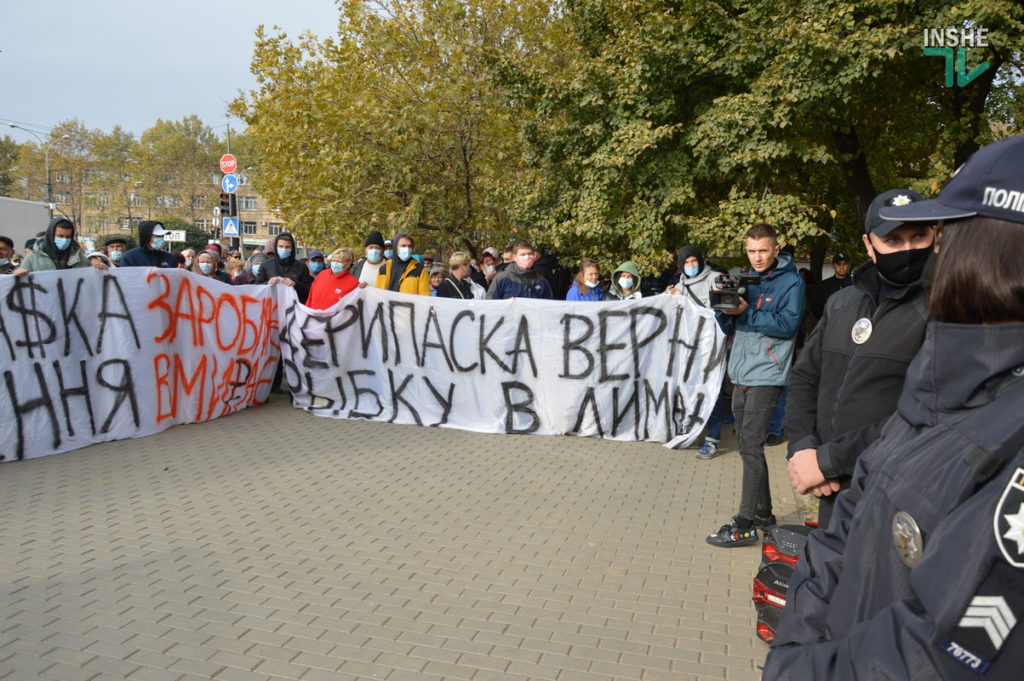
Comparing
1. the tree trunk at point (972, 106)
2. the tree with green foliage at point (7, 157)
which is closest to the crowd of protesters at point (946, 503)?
the tree trunk at point (972, 106)

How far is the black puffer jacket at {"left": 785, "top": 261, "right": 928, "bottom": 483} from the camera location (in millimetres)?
2588

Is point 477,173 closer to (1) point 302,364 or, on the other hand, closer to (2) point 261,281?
(2) point 261,281

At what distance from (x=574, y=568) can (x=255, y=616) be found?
1778 mm

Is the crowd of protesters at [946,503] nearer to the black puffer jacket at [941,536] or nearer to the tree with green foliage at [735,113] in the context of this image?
the black puffer jacket at [941,536]

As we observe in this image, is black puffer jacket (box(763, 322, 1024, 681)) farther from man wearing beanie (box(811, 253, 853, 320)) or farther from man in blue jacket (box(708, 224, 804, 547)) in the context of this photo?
man wearing beanie (box(811, 253, 853, 320))

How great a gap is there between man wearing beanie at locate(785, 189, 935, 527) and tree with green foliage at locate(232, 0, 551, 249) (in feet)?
37.0

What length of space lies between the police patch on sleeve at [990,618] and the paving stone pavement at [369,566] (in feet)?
8.75

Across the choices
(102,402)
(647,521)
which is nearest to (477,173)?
(102,402)

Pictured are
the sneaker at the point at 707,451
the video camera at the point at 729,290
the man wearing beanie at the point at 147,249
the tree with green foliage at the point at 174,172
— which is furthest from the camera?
the tree with green foliage at the point at 174,172

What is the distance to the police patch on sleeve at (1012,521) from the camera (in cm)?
97

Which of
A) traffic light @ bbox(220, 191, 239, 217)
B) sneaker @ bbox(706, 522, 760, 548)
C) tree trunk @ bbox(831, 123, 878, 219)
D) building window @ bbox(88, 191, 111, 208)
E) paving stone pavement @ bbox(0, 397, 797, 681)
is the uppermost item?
building window @ bbox(88, 191, 111, 208)

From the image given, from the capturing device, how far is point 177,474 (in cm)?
661

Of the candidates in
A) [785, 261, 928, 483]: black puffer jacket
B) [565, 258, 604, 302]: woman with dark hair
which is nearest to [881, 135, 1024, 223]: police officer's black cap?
[785, 261, 928, 483]: black puffer jacket

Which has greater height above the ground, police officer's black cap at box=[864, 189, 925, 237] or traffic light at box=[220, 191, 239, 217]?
traffic light at box=[220, 191, 239, 217]
